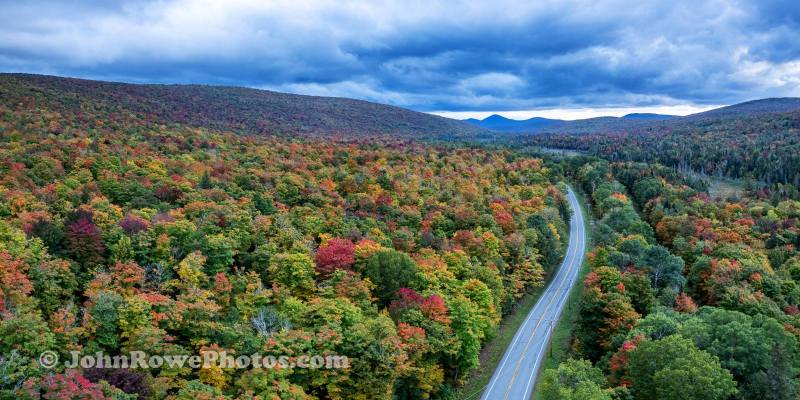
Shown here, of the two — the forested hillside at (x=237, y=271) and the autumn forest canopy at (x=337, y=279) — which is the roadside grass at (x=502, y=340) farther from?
the forested hillside at (x=237, y=271)

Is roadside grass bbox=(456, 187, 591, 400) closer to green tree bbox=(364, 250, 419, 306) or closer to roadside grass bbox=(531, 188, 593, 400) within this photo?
roadside grass bbox=(531, 188, 593, 400)

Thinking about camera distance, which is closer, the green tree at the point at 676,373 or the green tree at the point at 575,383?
the green tree at the point at 575,383

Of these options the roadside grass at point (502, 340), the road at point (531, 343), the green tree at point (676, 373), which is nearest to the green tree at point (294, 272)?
the roadside grass at point (502, 340)

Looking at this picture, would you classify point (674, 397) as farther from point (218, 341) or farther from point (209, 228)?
point (209, 228)

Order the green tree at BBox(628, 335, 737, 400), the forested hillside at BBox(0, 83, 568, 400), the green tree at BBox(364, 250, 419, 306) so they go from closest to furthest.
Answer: the forested hillside at BBox(0, 83, 568, 400) < the green tree at BBox(628, 335, 737, 400) < the green tree at BBox(364, 250, 419, 306)

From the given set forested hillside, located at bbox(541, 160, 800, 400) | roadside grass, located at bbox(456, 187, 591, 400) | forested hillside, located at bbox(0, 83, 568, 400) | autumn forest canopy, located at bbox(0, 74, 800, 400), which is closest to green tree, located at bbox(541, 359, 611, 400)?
forested hillside, located at bbox(541, 160, 800, 400)

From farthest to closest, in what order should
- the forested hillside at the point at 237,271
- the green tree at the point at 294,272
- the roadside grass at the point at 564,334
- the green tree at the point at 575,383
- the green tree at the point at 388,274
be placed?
the green tree at the point at 388,274 < the roadside grass at the point at 564,334 < the green tree at the point at 294,272 < the green tree at the point at 575,383 < the forested hillside at the point at 237,271

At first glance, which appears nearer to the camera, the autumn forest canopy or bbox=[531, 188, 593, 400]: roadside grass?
the autumn forest canopy
